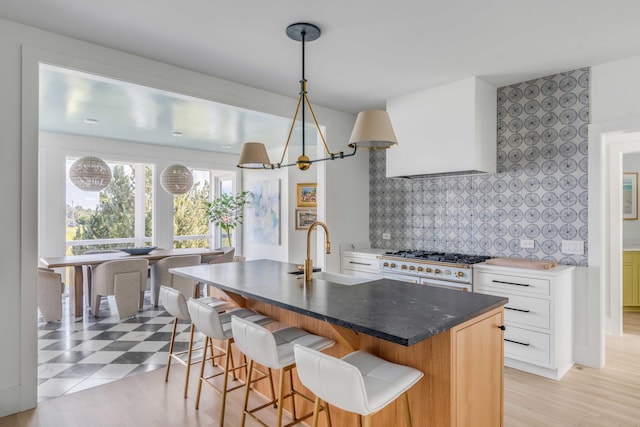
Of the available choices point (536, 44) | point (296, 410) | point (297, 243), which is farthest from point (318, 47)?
point (297, 243)

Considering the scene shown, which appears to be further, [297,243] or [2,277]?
[297,243]

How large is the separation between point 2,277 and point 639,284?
6771mm

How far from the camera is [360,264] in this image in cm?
437

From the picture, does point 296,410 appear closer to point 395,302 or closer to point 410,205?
point 395,302

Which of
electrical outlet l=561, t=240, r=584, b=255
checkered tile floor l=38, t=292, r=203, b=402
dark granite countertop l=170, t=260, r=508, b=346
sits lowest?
checkered tile floor l=38, t=292, r=203, b=402

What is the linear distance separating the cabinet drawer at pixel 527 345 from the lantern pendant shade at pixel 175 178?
15.9 ft

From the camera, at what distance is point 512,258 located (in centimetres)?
358

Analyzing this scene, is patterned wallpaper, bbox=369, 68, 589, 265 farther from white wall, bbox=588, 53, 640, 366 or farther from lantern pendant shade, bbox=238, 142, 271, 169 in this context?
lantern pendant shade, bbox=238, 142, 271, 169

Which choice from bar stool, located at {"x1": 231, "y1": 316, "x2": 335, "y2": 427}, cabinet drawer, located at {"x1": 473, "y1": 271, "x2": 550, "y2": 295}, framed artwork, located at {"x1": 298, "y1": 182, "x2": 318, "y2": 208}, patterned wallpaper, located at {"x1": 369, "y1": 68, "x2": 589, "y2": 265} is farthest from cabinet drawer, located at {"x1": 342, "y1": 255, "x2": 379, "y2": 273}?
framed artwork, located at {"x1": 298, "y1": 182, "x2": 318, "y2": 208}

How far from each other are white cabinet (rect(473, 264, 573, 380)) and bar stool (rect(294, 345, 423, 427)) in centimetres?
187

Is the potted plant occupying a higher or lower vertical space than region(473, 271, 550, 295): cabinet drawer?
higher

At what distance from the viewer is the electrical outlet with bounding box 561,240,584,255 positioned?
323 cm

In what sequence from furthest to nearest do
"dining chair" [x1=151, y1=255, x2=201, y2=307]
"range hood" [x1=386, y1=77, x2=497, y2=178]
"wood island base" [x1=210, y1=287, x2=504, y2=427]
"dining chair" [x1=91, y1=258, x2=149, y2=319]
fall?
"dining chair" [x1=151, y1=255, x2=201, y2=307]
"dining chair" [x1=91, y1=258, x2=149, y2=319]
"range hood" [x1=386, y1=77, x2=497, y2=178]
"wood island base" [x1=210, y1=287, x2=504, y2=427]

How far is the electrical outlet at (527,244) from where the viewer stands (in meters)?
3.50
